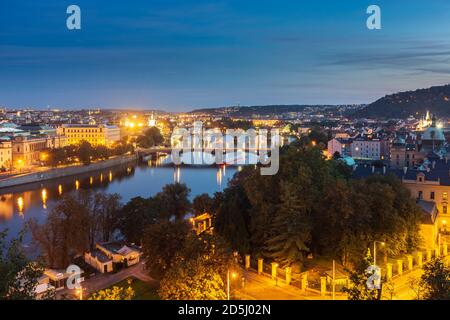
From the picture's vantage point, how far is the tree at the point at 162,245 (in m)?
8.77

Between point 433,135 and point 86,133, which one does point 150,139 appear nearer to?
point 86,133

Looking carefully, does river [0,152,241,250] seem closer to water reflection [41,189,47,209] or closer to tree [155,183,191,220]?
water reflection [41,189,47,209]

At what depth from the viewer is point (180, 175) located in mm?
29859

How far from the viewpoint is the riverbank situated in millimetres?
25781

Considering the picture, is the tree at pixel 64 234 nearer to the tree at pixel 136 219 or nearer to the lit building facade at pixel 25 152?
the tree at pixel 136 219

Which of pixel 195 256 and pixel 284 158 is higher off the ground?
pixel 284 158

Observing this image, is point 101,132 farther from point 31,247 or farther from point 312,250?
point 312,250

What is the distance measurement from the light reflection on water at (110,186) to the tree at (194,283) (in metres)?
7.97

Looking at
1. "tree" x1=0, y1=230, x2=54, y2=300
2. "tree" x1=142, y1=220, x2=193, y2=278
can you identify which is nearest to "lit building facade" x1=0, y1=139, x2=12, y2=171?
"tree" x1=142, y1=220, x2=193, y2=278

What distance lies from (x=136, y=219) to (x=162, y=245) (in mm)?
3897

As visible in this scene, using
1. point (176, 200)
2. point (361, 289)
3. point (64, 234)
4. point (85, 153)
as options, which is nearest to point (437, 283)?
point (361, 289)
